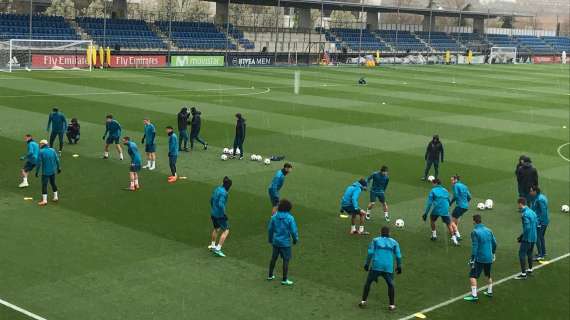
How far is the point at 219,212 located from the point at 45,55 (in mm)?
48003

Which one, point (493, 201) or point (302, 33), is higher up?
point (302, 33)

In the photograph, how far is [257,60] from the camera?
81.6m

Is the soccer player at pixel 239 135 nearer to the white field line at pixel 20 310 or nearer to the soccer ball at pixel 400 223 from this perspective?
the soccer ball at pixel 400 223

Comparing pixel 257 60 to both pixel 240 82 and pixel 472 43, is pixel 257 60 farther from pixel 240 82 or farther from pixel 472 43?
pixel 472 43

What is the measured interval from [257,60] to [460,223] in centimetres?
6225

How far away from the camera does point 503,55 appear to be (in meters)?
113

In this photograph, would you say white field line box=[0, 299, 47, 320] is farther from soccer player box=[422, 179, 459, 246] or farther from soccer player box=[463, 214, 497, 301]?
soccer player box=[422, 179, 459, 246]

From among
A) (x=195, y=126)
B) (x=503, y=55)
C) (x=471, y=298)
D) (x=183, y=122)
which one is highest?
(x=503, y=55)

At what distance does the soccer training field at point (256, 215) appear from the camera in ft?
47.8

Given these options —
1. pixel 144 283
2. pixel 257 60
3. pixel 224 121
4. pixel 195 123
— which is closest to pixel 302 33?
pixel 257 60

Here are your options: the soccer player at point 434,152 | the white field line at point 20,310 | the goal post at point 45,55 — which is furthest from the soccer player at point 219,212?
the goal post at point 45,55

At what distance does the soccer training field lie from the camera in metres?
14.6

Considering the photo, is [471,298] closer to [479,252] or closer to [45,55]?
[479,252]

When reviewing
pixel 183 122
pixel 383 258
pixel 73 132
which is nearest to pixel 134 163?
pixel 183 122
